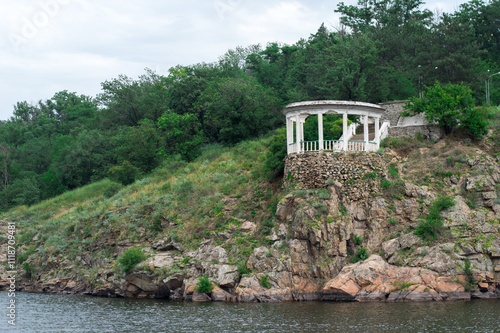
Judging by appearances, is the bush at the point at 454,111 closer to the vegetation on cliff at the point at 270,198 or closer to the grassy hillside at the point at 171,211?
the vegetation on cliff at the point at 270,198

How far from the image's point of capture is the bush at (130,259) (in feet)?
116

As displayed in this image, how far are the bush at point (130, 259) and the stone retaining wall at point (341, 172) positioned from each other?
10718 millimetres

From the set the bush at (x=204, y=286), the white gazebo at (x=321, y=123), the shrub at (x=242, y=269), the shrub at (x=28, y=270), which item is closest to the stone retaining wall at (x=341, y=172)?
the white gazebo at (x=321, y=123)

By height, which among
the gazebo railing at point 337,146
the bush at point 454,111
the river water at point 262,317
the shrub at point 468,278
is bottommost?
the river water at point 262,317

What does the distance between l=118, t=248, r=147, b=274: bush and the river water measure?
148 inches

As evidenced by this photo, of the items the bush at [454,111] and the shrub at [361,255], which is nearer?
the shrub at [361,255]

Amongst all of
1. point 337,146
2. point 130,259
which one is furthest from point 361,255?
point 130,259

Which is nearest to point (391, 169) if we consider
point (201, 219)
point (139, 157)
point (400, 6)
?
point (201, 219)

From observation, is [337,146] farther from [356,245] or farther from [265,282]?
[265,282]

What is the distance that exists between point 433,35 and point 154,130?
2928 centimetres

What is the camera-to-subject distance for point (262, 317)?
25844 millimetres

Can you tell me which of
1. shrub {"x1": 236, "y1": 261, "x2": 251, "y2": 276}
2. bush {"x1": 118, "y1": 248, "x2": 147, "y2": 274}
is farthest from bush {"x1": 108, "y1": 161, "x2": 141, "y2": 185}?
shrub {"x1": 236, "y1": 261, "x2": 251, "y2": 276}

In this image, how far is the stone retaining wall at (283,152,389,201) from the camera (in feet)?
114

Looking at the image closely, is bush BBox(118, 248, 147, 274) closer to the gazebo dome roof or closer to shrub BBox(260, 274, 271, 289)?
shrub BBox(260, 274, 271, 289)
